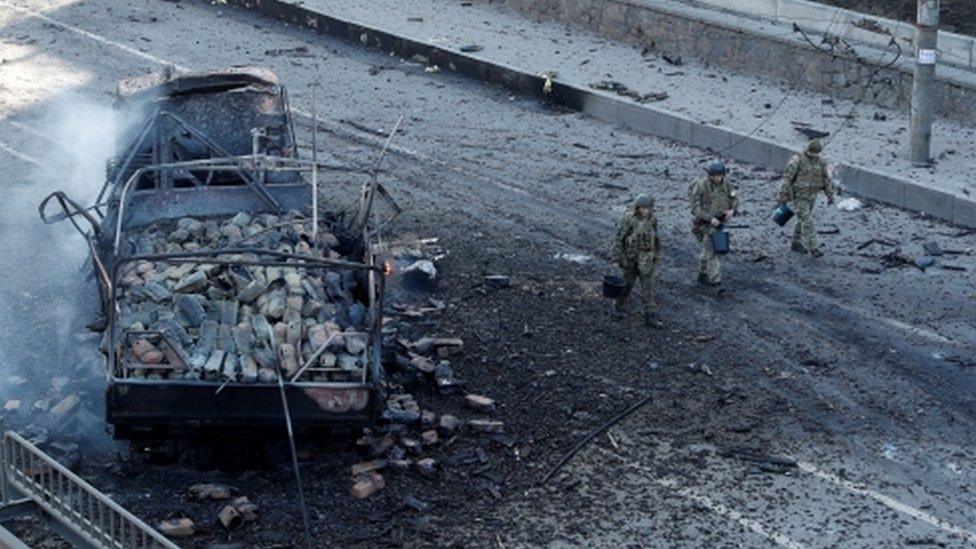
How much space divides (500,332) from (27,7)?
15.6 meters

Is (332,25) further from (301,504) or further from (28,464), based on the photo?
(28,464)

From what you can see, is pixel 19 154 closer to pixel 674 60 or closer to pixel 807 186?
pixel 674 60

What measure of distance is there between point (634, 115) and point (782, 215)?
16.7 ft

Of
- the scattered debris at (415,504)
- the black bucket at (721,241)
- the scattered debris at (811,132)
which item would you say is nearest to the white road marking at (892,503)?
the scattered debris at (415,504)

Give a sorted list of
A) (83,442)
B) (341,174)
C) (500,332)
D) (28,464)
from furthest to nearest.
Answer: (341,174), (500,332), (83,442), (28,464)

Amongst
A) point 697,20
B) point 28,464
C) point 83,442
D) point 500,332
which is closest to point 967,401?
point 500,332

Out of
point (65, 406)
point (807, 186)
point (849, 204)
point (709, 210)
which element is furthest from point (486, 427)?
point (849, 204)

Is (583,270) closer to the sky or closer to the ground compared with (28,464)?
closer to the ground

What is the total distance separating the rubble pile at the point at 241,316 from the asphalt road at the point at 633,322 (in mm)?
1034

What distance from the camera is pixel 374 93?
23750 millimetres

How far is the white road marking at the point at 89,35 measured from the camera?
995 inches

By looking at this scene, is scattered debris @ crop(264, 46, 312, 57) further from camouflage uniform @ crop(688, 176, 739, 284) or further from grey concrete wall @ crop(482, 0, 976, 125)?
camouflage uniform @ crop(688, 176, 739, 284)

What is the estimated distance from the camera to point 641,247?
1547 cm

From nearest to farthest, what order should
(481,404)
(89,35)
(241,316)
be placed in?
(241,316) → (481,404) → (89,35)
